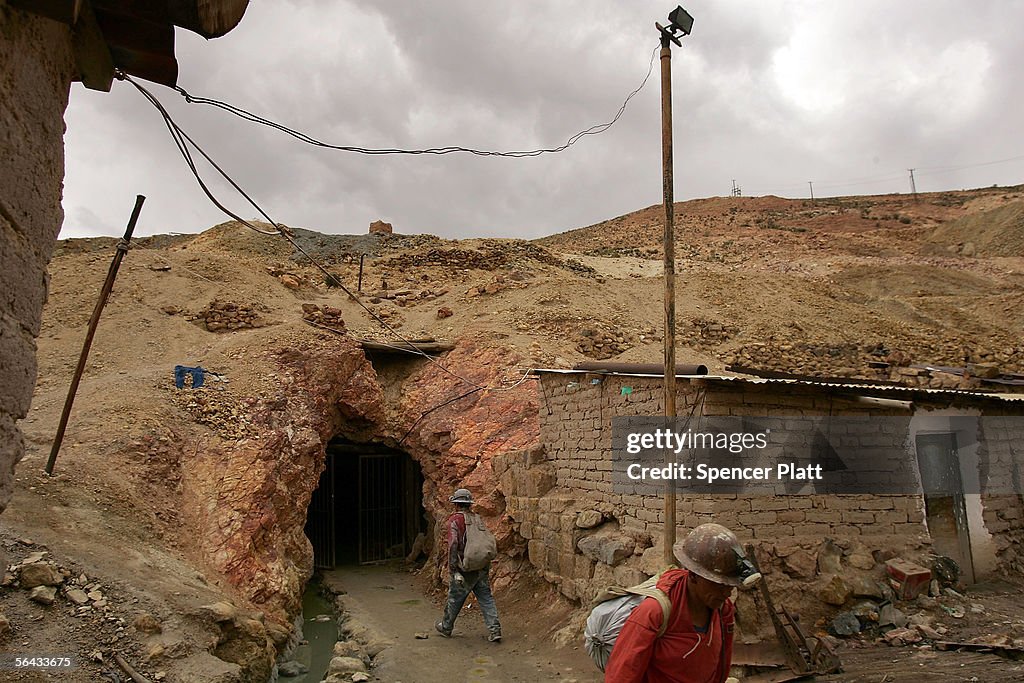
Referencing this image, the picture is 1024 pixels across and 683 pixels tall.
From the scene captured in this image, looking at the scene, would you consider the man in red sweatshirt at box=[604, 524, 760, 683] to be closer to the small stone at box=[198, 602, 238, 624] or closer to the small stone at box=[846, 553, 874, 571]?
the small stone at box=[846, 553, 874, 571]

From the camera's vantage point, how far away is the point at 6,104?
2.21 metres

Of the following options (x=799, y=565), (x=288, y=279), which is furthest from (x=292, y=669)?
(x=288, y=279)

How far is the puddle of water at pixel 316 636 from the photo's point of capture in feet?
24.2

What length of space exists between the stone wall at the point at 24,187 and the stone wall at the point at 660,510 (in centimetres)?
540

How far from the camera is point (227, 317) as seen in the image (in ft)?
48.8

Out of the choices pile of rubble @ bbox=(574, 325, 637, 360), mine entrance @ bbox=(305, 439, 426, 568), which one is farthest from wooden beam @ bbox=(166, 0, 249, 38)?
pile of rubble @ bbox=(574, 325, 637, 360)

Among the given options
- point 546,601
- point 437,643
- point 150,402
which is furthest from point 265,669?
point 150,402

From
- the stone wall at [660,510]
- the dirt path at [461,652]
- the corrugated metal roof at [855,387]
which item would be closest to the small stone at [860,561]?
the stone wall at [660,510]

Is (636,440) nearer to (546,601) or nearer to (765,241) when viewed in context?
(546,601)

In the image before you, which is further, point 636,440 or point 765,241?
point 765,241

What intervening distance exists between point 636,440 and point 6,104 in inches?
245

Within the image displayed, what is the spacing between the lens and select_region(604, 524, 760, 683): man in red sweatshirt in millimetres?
2463

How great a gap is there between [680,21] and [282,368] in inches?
330

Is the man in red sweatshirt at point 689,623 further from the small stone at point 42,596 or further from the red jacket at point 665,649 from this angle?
the small stone at point 42,596
